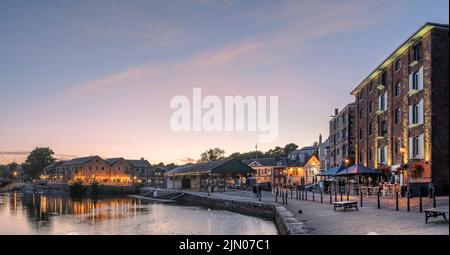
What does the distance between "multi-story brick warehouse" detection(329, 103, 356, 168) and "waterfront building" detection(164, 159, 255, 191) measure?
43.6 feet

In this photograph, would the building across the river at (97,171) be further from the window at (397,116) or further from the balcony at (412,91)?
the balcony at (412,91)

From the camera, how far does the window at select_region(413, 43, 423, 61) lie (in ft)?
121

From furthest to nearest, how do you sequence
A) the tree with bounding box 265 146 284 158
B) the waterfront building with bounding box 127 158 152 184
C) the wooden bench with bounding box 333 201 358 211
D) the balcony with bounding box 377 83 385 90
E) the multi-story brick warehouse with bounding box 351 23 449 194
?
the tree with bounding box 265 146 284 158 → the waterfront building with bounding box 127 158 152 184 → the balcony with bounding box 377 83 385 90 → the multi-story brick warehouse with bounding box 351 23 449 194 → the wooden bench with bounding box 333 201 358 211

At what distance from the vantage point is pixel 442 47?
34219 millimetres

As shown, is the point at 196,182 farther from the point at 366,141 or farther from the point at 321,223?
the point at 321,223

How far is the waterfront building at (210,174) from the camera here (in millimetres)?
71750

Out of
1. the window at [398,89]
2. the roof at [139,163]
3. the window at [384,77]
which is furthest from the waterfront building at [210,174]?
the roof at [139,163]

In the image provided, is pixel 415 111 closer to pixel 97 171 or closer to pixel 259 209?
pixel 259 209

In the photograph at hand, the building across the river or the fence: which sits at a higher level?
the fence

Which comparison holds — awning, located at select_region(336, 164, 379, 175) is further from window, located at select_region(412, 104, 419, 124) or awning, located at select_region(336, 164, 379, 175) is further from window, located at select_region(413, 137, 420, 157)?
window, located at select_region(412, 104, 419, 124)

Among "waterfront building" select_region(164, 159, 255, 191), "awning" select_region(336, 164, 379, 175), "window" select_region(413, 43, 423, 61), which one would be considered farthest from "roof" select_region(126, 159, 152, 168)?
"window" select_region(413, 43, 423, 61)

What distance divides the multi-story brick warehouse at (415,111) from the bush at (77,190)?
72.1 meters
